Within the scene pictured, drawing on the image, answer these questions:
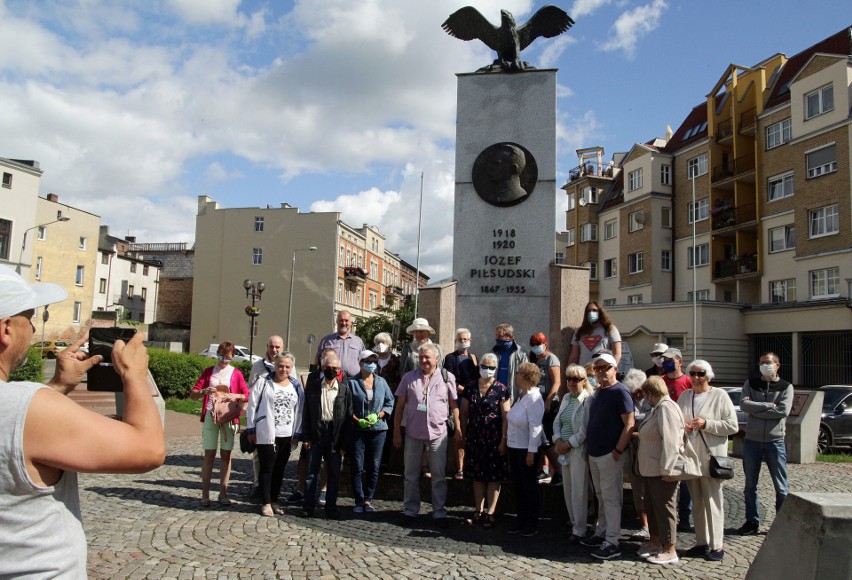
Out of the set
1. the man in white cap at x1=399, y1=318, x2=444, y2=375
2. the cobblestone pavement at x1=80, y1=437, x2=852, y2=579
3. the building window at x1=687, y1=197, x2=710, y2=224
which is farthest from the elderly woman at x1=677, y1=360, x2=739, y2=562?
the building window at x1=687, y1=197, x2=710, y2=224

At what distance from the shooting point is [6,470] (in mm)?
1868

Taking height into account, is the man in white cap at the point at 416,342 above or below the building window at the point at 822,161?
below

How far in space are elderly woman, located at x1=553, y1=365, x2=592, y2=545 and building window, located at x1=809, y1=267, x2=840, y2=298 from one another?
28576 mm

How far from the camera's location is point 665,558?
616 centimetres

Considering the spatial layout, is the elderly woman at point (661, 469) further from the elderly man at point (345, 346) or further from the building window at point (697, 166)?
the building window at point (697, 166)

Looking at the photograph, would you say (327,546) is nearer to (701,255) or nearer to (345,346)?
(345,346)

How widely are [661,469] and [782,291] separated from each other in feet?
108

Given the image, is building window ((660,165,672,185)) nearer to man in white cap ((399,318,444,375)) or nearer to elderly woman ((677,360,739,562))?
man in white cap ((399,318,444,375))

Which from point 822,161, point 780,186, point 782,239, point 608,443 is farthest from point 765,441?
point 780,186

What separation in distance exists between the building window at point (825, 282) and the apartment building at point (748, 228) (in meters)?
0.06

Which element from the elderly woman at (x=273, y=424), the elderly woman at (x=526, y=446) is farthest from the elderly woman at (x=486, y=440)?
the elderly woman at (x=273, y=424)

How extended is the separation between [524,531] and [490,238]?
479 centimetres

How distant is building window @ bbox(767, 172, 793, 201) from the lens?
115ft

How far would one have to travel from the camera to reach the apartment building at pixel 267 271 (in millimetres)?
57938
